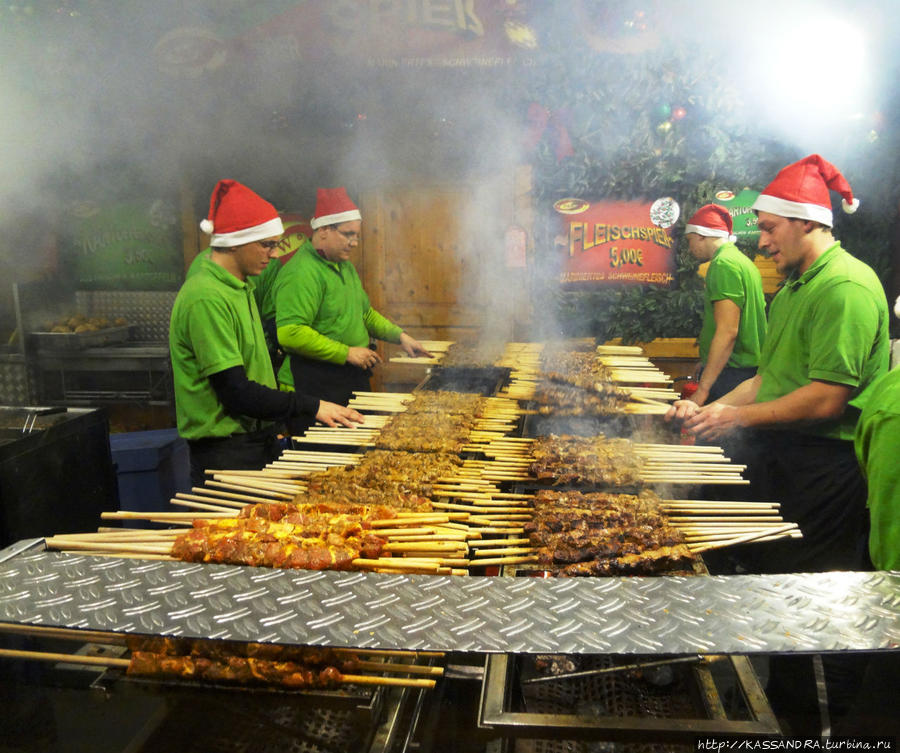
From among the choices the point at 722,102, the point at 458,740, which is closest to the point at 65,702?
the point at 458,740

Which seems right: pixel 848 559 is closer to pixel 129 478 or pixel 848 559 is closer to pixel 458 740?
pixel 458 740

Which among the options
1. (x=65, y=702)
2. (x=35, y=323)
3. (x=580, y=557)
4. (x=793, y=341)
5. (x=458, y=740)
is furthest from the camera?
(x=35, y=323)

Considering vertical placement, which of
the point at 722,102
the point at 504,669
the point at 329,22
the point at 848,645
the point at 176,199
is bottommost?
the point at 504,669

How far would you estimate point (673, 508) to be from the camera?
9.55 feet

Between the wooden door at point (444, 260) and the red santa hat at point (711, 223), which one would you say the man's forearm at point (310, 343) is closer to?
the wooden door at point (444, 260)

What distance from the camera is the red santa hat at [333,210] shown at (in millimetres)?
6141

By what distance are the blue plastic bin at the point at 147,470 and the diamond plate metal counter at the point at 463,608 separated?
15.6 feet

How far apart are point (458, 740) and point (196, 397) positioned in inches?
109

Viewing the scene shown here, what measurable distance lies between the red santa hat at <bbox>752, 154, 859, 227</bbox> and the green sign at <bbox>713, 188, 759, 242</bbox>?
461 centimetres

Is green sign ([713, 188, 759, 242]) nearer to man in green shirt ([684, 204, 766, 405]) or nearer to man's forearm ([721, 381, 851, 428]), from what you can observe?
man in green shirt ([684, 204, 766, 405])

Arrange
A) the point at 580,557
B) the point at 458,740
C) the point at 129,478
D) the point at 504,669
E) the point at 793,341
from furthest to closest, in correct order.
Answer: the point at 129,478 < the point at 793,341 < the point at 580,557 < the point at 458,740 < the point at 504,669

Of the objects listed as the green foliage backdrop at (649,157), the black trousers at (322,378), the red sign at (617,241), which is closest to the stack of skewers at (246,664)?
the black trousers at (322,378)

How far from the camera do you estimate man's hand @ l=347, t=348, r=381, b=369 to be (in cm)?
593

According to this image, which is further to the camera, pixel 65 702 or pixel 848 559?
pixel 848 559
